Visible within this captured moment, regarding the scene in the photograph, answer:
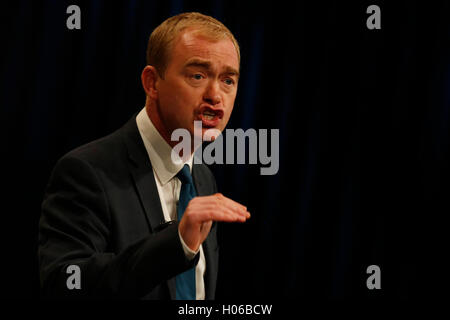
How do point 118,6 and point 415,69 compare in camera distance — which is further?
point 415,69

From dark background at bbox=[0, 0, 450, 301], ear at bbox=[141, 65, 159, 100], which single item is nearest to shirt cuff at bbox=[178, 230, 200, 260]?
ear at bbox=[141, 65, 159, 100]

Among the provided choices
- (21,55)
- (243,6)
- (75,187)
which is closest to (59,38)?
(21,55)

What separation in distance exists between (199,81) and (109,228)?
0.37 metres

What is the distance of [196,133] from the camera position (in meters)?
1.08

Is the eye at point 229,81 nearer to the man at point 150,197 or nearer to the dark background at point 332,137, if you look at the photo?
the man at point 150,197

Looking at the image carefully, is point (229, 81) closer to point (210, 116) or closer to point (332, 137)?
point (210, 116)

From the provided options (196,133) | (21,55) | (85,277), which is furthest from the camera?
(21,55)

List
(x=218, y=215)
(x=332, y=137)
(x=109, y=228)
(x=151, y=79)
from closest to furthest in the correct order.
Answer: (x=218, y=215), (x=109, y=228), (x=151, y=79), (x=332, y=137)

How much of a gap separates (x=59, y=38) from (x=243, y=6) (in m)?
0.65

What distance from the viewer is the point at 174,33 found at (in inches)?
43.1

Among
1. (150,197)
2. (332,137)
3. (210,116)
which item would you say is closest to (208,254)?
(150,197)

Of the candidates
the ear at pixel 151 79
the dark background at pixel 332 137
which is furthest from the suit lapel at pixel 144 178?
the dark background at pixel 332 137

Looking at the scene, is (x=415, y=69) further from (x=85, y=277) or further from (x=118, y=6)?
(x=85, y=277)

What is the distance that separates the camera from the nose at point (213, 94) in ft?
3.48
